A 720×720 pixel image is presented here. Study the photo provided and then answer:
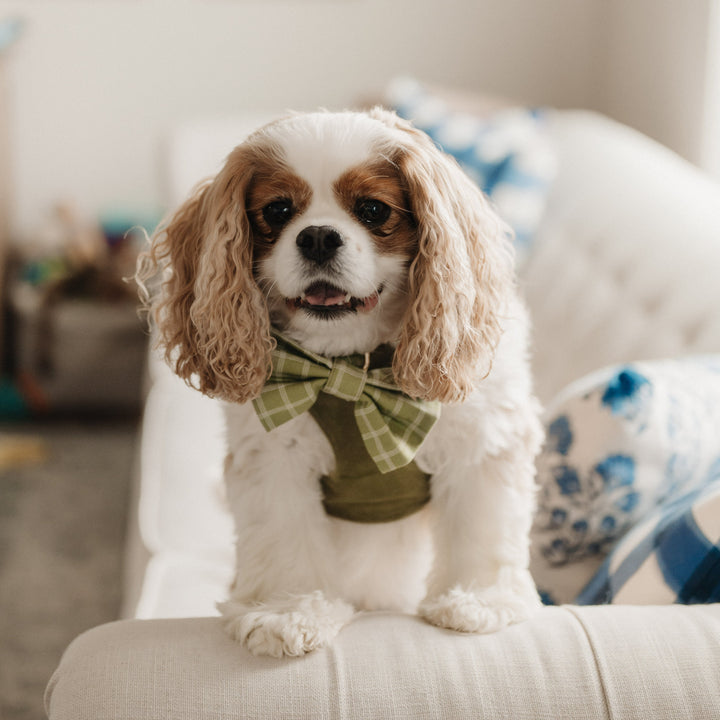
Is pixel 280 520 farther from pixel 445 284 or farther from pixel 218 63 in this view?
pixel 218 63

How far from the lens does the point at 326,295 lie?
1.02 m

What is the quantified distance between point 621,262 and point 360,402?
104 cm

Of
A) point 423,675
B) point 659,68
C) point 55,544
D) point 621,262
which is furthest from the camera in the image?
point 659,68

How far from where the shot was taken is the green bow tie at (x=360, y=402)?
Result: 3.47 feet

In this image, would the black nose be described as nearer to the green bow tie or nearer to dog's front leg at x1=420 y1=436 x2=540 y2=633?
the green bow tie

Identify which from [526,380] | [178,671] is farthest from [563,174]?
[178,671]

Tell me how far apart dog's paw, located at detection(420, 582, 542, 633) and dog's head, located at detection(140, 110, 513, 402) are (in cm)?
23

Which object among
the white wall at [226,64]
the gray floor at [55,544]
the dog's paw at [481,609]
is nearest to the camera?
the dog's paw at [481,609]

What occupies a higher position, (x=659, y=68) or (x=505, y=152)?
(x=659, y=68)

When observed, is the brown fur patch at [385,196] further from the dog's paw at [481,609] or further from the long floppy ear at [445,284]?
the dog's paw at [481,609]

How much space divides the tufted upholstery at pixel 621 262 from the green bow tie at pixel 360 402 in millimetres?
681

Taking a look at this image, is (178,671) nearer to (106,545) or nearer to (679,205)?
(679,205)

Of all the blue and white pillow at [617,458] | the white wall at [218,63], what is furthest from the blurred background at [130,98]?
the blue and white pillow at [617,458]

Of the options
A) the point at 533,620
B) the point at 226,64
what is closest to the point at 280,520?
the point at 533,620
